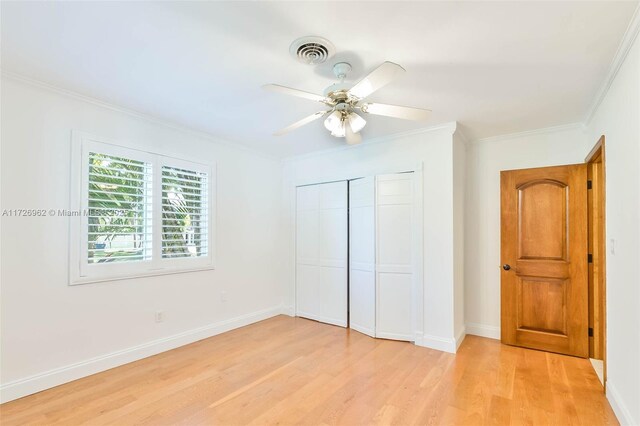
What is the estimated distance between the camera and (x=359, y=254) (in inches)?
160

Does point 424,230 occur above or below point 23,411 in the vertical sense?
above

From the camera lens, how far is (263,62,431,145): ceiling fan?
1837 millimetres

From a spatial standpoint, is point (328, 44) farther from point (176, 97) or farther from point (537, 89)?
point (537, 89)

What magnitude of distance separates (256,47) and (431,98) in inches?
61.3

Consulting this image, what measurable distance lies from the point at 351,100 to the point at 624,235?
6.52ft

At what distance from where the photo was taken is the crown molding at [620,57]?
174 centimetres

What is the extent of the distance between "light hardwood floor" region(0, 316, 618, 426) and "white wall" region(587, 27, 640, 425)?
0.37 metres

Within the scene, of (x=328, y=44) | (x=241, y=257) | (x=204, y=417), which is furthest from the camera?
(x=241, y=257)

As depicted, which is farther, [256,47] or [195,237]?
[195,237]

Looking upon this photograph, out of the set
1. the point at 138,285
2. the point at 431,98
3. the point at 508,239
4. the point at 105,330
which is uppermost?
the point at 431,98

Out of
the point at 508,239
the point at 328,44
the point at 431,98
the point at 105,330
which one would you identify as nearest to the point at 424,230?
the point at 508,239

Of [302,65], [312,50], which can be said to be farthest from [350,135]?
[312,50]

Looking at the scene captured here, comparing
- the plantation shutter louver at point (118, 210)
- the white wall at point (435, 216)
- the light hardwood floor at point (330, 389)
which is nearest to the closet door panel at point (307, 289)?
the light hardwood floor at point (330, 389)

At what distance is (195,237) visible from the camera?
12.3ft
